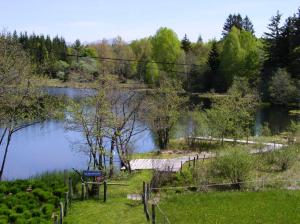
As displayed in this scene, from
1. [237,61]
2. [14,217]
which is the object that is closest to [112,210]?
[14,217]

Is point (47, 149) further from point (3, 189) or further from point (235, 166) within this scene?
point (235, 166)

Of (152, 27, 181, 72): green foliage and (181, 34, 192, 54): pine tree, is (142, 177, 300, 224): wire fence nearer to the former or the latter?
(152, 27, 181, 72): green foliage

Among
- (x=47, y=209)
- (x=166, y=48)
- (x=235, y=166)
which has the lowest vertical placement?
(x=47, y=209)

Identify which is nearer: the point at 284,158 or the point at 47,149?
the point at 284,158

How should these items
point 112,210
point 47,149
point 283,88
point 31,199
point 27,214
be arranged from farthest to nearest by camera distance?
point 283,88, point 47,149, point 31,199, point 112,210, point 27,214

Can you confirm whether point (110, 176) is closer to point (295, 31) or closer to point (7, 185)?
point (7, 185)

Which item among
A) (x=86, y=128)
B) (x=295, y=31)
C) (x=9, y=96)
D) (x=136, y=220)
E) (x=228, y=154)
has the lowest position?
(x=136, y=220)

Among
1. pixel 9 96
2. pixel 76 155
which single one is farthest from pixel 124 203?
pixel 76 155

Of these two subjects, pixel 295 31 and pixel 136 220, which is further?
pixel 295 31

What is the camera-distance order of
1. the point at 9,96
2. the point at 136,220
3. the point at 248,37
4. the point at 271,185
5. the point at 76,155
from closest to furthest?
the point at 136,220 → the point at 271,185 → the point at 9,96 → the point at 76,155 → the point at 248,37

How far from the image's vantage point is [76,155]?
111 feet

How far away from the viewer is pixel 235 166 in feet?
75.4

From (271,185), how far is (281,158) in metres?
4.28

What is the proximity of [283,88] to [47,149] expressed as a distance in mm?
39483
